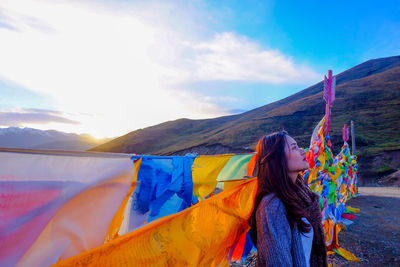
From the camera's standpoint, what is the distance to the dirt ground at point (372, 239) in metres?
3.92

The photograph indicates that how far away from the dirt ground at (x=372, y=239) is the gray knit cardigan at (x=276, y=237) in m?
2.66

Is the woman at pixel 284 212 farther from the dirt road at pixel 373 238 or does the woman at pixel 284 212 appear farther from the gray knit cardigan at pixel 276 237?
the dirt road at pixel 373 238

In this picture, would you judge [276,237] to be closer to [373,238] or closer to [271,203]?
[271,203]

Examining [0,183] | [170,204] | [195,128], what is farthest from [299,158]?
[195,128]

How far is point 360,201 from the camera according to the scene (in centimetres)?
911

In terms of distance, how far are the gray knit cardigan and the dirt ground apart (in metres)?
2.66

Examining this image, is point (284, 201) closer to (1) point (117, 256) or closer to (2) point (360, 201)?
(1) point (117, 256)

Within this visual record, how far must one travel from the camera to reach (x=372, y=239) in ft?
16.0

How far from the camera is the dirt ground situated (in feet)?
12.8

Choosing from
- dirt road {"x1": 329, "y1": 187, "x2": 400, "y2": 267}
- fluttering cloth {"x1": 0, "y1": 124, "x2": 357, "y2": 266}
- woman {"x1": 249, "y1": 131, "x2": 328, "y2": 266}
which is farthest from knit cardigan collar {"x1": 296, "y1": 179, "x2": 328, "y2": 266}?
dirt road {"x1": 329, "y1": 187, "x2": 400, "y2": 267}

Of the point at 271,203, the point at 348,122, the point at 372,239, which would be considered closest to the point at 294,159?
the point at 271,203

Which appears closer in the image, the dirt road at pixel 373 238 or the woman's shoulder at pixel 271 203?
the woman's shoulder at pixel 271 203

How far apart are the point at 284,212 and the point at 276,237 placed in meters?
0.16

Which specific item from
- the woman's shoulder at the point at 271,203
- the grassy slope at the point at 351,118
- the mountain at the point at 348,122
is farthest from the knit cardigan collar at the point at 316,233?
the grassy slope at the point at 351,118
